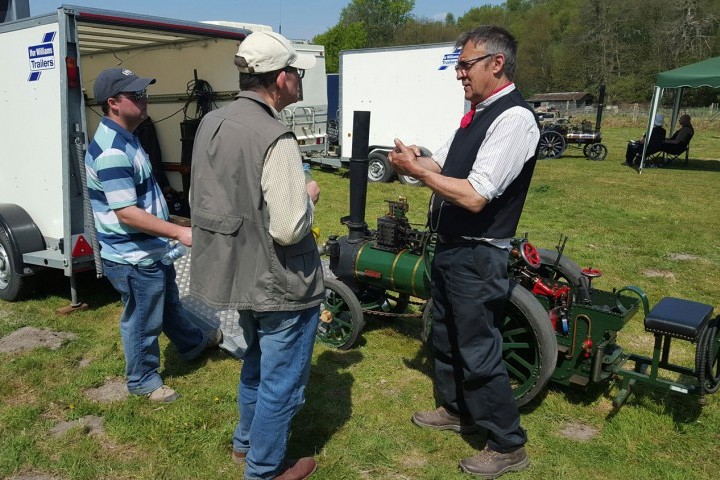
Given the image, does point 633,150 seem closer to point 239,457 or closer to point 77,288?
point 77,288

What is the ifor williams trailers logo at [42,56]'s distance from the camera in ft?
13.6

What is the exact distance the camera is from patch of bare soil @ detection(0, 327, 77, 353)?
416 cm

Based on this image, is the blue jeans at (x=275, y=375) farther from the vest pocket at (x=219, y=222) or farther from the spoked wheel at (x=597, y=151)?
the spoked wheel at (x=597, y=151)

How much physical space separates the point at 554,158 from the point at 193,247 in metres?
16.7

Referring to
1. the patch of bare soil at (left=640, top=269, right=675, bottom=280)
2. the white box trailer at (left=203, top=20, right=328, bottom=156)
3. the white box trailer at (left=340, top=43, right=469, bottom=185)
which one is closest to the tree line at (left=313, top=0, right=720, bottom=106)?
the white box trailer at (left=203, top=20, right=328, bottom=156)

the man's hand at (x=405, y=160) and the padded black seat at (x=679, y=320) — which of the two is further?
the padded black seat at (x=679, y=320)

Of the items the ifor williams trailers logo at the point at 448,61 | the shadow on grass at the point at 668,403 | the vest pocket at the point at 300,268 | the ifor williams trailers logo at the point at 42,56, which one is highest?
the ifor williams trailers logo at the point at 448,61

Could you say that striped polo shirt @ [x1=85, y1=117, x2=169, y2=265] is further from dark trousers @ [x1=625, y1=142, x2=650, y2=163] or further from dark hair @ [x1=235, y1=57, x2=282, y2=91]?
dark trousers @ [x1=625, y1=142, x2=650, y2=163]

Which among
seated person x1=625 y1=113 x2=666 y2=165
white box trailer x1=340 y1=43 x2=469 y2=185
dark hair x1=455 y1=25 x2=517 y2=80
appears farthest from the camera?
seated person x1=625 y1=113 x2=666 y2=165

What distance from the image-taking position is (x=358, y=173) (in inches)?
152

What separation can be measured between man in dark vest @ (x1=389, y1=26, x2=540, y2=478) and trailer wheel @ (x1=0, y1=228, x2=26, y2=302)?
374cm

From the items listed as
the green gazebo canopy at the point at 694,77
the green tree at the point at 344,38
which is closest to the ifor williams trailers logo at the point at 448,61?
the green gazebo canopy at the point at 694,77

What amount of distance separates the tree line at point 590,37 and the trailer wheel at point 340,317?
120ft

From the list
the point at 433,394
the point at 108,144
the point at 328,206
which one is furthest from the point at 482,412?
the point at 328,206
